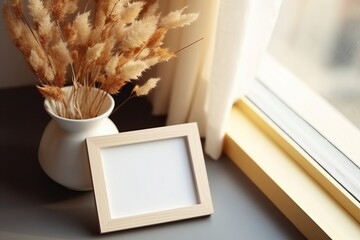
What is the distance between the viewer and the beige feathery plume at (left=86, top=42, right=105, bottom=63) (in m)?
1.02

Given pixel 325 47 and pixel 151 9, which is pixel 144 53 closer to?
pixel 151 9

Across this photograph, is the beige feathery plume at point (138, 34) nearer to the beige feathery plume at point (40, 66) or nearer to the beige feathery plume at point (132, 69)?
the beige feathery plume at point (132, 69)

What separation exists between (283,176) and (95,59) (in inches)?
19.4

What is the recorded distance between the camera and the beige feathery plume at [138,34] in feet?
3.30

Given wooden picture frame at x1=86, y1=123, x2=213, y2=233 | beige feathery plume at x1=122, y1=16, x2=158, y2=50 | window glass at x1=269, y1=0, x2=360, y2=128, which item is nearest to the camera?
beige feathery plume at x1=122, y1=16, x2=158, y2=50

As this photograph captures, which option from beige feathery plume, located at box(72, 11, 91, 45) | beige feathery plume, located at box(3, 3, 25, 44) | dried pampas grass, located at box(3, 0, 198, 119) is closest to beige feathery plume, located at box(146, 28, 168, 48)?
dried pampas grass, located at box(3, 0, 198, 119)

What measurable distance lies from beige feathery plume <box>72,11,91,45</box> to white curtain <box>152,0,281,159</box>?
0.28 metres

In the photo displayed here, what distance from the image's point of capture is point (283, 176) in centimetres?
125

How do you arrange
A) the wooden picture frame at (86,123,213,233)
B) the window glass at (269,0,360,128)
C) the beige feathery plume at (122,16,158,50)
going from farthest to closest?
the window glass at (269,0,360,128) → the wooden picture frame at (86,123,213,233) → the beige feathery plume at (122,16,158,50)

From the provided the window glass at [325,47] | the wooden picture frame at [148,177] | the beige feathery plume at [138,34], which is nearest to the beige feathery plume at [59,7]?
the beige feathery plume at [138,34]

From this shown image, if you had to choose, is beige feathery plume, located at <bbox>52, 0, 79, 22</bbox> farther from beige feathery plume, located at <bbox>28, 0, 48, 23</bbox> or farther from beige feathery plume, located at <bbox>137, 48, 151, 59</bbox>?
→ beige feathery plume, located at <bbox>137, 48, 151, 59</bbox>

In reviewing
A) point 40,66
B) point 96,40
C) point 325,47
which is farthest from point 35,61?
point 325,47

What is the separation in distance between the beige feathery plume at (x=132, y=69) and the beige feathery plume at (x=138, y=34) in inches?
1.3

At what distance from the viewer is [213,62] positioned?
1.25 metres
